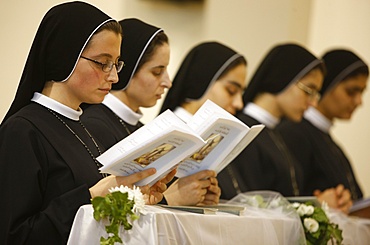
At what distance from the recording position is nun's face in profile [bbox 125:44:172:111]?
4.67 meters

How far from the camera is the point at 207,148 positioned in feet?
14.1

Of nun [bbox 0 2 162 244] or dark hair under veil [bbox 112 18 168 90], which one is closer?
nun [bbox 0 2 162 244]

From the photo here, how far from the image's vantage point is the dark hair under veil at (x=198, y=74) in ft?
18.6

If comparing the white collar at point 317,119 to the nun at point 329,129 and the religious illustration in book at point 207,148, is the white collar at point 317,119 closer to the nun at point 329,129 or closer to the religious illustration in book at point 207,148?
the nun at point 329,129

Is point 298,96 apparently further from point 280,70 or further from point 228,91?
point 228,91

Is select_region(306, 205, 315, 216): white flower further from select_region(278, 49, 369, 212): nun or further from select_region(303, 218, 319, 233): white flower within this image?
select_region(278, 49, 369, 212): nun

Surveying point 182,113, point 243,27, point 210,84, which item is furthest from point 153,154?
point 243,27

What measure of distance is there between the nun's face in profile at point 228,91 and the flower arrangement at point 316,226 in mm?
1035

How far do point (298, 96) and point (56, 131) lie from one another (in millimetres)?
3098

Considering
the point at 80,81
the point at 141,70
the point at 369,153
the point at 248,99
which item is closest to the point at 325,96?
the point at 248,99

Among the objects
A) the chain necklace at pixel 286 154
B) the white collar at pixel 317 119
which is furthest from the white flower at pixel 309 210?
the white collar at pixel 317 119

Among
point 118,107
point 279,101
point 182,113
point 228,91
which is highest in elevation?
point 118,107

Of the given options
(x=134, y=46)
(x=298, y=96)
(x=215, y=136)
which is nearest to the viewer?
(x=215, y=136)

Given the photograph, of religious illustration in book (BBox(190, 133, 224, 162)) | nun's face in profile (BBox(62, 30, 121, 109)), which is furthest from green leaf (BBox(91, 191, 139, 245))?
religious illustration in book (BBox(190, 133, 224, 162))
